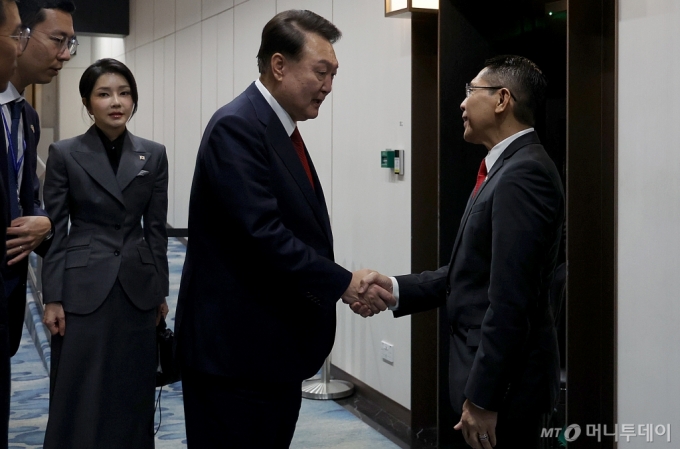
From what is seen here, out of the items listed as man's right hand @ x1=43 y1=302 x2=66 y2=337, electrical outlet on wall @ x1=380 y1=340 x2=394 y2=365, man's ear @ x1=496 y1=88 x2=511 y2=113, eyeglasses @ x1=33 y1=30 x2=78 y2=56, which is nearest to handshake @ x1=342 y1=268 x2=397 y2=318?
man's ear @ x1=496 y1=88 x2=511 y2=113

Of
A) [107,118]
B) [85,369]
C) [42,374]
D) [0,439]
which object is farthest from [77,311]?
[42,374]

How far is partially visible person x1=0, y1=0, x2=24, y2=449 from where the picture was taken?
1.69 meters

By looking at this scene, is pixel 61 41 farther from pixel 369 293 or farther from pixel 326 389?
pixel 326 389

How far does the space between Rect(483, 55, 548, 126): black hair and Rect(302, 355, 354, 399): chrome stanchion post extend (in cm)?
279

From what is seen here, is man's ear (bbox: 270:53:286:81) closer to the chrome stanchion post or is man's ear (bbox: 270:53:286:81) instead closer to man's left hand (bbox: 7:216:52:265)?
man's left hand (bbox: 7:216:52:265)

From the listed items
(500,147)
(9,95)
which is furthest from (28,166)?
(500,147)

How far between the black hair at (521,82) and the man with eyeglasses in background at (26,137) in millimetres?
1522

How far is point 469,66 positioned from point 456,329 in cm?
175

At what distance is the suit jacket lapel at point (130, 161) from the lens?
3.29m

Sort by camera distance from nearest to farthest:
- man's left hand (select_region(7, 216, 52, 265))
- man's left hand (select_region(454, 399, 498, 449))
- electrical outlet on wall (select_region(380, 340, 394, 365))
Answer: man's left hand (select_region(454, 399, 498, 449)) → man's left hand (select_region(7, 216, 52, 265)) → electrical outlet on wall (select_region(380, 340, 394, 365))

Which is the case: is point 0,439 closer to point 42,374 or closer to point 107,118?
point 107,118

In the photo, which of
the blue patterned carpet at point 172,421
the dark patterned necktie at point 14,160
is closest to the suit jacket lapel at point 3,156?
the dark patterned necktie at point 14,160

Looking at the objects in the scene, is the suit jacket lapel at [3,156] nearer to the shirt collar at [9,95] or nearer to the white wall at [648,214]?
the shirt collar at [9,95]

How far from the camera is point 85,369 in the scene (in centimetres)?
324
